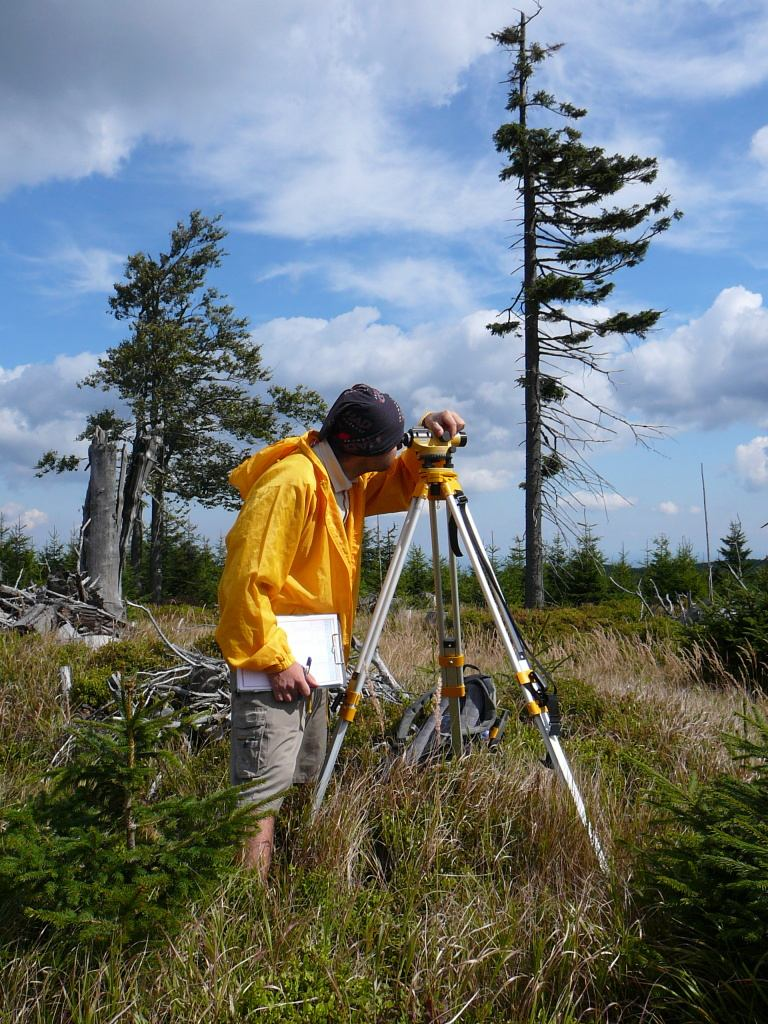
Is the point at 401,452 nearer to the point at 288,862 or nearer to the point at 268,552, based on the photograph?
the point at 268,552

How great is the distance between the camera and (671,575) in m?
16.9

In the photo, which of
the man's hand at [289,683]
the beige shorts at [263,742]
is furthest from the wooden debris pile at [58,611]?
the man's hand at [289,683]

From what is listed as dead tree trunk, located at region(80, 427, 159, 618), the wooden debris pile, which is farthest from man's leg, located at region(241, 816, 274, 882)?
dead tree trunk, located at region(80, 427, 159, 618)

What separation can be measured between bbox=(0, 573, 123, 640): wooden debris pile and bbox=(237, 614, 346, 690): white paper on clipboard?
473cm

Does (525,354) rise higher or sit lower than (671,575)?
higher

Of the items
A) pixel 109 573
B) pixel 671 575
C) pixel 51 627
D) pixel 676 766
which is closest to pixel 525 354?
pixel 671 575

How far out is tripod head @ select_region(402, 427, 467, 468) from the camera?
3.15 meters

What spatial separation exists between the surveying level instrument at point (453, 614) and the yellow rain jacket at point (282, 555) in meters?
0.17

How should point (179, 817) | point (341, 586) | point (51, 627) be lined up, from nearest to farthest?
point (179, 817) < point (341, 586) < point (51, 627)

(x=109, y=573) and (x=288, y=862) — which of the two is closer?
(x=288, y=862)

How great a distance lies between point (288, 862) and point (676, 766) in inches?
82.7

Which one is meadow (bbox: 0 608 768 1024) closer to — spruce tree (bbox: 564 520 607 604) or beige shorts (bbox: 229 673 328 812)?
beige shorts (bbox: 229 673 328 812)

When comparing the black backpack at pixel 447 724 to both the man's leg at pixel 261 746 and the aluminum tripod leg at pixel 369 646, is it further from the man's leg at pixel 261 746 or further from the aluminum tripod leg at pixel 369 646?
the man's leg at pixel 261 746

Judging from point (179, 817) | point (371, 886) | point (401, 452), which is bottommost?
point (371, 886)
